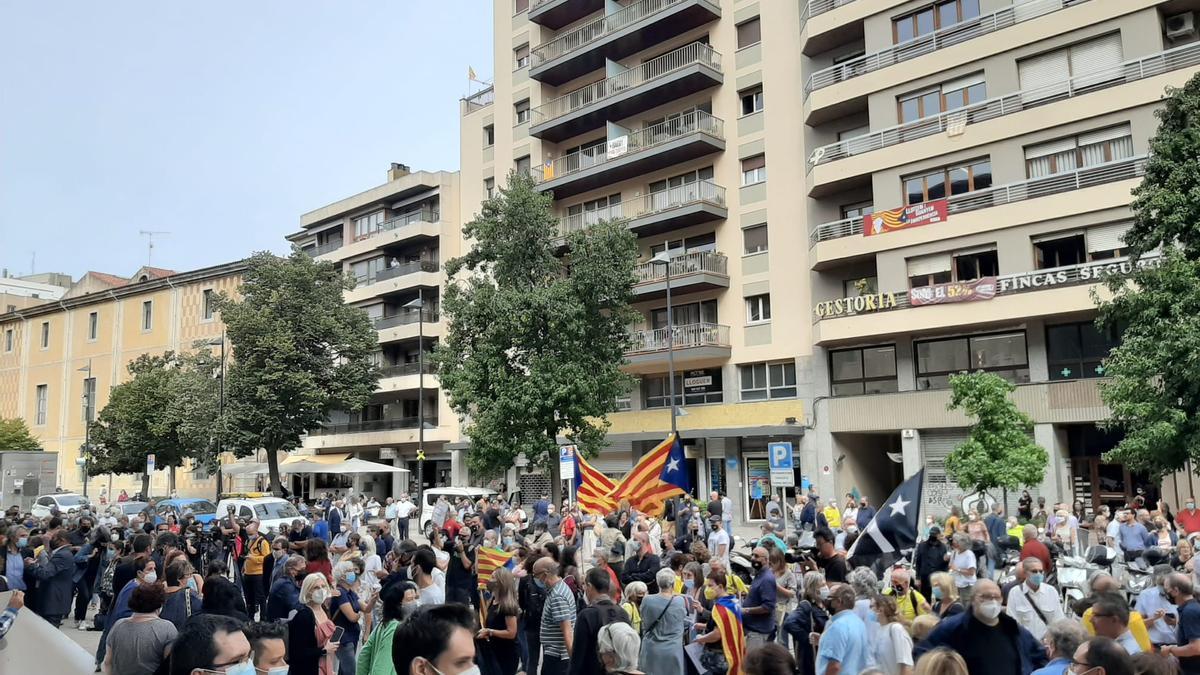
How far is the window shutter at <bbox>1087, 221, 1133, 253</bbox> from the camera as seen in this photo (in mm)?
26000

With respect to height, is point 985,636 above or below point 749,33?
below

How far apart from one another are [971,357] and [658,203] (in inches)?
555

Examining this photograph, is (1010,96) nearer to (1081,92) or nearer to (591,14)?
(1081,92)

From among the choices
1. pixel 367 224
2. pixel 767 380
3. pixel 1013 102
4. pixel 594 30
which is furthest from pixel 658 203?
pixel 367 224

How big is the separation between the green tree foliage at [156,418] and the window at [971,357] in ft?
107

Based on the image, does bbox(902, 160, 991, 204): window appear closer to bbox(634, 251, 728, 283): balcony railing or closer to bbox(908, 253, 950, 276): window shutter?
bbox(908, 253, 950, 276): window shutter

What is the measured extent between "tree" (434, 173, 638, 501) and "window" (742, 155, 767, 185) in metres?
5.54

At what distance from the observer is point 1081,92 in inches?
1050

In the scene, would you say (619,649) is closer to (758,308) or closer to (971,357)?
(971,357)

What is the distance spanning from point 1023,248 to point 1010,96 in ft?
15.3

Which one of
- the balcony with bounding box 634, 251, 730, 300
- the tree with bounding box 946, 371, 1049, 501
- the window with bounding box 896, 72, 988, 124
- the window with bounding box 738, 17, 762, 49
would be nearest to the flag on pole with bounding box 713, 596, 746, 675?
the tree with bounding box 946, 371, 1049, 501

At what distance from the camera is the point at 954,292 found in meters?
28.7

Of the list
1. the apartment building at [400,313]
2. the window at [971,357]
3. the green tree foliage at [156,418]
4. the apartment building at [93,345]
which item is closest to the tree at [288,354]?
the green tree foliage at [156,418]

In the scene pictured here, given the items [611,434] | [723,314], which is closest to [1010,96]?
[723,314]
